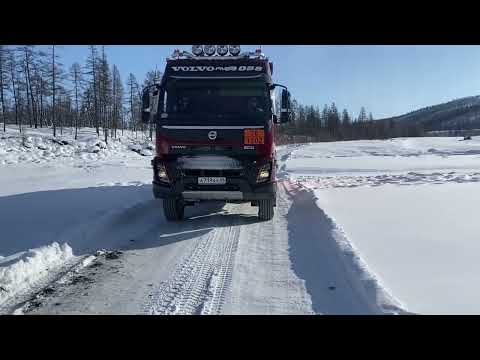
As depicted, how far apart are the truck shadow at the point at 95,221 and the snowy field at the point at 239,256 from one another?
3cm

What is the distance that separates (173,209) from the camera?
761cm

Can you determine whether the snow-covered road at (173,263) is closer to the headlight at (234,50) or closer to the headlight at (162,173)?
the headlight at (162,173)

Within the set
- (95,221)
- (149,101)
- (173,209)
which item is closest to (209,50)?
(149,101)

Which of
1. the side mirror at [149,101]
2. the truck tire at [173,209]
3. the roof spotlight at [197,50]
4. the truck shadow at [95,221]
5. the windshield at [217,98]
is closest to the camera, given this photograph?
the truck shadow at [95,221]

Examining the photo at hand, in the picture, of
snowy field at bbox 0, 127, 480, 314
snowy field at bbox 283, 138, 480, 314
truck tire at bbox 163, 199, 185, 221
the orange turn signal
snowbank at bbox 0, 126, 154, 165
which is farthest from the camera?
snowbank at bbox 0, 126, 154, 165

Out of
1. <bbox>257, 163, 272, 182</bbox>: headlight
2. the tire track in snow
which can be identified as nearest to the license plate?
<bbox>257, 163, 272, 182</bbox>: headlight

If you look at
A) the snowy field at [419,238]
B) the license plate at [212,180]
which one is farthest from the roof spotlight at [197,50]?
the snowy field at [419,238]

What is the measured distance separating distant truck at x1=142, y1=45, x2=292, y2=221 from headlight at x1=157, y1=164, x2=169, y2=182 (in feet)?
0.06

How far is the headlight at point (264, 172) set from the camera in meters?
7.10

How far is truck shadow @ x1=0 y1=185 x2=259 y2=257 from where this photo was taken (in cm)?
594

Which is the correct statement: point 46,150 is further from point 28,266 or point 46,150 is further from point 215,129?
point 28,266

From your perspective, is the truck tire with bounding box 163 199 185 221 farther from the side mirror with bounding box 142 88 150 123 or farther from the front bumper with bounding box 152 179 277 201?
the side mirror with bounding box 142 88 150 123
